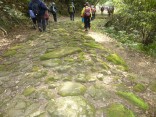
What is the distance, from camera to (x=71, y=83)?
5098 millimetres

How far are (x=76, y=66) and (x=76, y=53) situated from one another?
1198mm

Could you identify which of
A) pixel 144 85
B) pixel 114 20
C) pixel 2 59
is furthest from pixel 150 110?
pixel 114 20

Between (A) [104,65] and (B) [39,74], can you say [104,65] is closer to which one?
(A) [104,65]

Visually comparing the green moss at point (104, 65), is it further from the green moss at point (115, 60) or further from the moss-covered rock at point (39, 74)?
the moss-covered rock at point (39, 74)

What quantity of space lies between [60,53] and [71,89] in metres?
2.56

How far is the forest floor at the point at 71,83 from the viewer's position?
422 cm

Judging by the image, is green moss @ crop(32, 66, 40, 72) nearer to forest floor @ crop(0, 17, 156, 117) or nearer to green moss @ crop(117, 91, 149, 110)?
forest floor @ crop(0, 17, 156, 117)

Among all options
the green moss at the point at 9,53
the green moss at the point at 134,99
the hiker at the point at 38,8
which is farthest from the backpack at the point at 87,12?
the green moss at the point at 134,99

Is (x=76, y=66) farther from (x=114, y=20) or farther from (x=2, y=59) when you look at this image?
(x=114, y=20)

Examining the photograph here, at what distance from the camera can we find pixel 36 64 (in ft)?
21.1

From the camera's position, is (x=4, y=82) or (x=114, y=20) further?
(x=114, y=20)

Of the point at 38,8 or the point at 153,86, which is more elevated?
the point at 38,8

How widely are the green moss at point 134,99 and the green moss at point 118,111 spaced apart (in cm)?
43

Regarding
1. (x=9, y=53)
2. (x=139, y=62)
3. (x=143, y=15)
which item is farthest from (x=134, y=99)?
(x=143, y=15)
